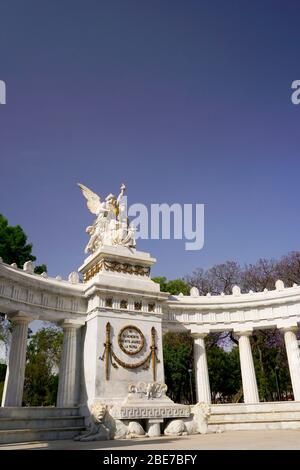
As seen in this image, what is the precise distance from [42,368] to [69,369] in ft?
75.2

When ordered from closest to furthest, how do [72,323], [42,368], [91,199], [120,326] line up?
[120,326] → [72,323] → [91,199] → [42,368]

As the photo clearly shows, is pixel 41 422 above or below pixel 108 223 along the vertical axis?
below

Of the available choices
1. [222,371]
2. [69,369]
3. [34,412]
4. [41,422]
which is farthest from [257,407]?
[222,371]

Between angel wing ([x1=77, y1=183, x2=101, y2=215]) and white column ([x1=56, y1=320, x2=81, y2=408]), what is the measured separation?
31.0 feet

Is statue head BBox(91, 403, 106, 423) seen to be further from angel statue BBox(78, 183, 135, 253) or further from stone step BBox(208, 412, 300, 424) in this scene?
angel statue BBox(78, 183, 135, 253)

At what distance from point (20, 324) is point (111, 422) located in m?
8.32

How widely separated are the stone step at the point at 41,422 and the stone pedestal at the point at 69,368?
152 centimetres

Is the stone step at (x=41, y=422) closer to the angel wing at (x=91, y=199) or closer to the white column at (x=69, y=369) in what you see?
the white column at (x=69, y=369)

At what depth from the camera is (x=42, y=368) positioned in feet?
149

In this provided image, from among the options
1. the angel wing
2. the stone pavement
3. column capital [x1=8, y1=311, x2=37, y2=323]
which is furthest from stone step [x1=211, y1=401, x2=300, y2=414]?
the angel wing

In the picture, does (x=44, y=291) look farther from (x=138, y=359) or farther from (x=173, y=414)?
(x=173, y=414)

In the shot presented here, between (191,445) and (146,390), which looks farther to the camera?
(146,390)

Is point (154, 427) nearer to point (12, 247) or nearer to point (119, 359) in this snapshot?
point (119, 359)

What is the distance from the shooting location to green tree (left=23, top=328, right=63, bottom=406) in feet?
145
